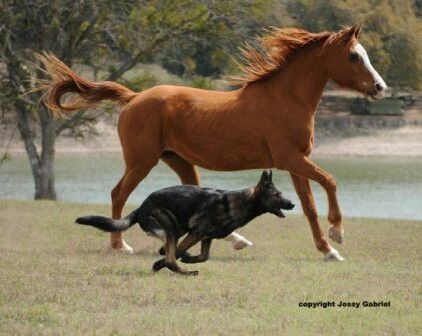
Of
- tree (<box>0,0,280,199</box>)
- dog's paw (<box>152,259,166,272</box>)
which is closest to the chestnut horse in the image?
dog's paw (<box>152,259,166,272</box>)

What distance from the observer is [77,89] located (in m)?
11.2

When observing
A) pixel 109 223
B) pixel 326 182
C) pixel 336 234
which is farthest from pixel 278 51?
pixel 109 223

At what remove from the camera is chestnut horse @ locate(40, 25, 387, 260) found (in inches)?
385

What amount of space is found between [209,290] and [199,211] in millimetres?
823

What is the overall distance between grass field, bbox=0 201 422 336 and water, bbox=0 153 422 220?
9.23m

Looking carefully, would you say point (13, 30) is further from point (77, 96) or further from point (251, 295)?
point (251, 295)

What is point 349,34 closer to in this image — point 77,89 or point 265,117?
point 265,117

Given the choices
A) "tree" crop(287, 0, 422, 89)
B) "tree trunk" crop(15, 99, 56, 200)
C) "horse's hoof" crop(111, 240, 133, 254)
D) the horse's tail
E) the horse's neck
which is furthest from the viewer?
"tree" crop(287, 0, 422, 89)

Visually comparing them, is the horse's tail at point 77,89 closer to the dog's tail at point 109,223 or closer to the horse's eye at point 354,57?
the horse's eye at point 354,57

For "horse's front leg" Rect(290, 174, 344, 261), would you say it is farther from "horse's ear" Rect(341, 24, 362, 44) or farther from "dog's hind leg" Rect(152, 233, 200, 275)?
"dog's hind leg" Rect(152, 233, 200, 275)

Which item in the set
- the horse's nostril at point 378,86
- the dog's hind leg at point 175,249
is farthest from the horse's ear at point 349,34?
the dog's hind leg at point 175,249

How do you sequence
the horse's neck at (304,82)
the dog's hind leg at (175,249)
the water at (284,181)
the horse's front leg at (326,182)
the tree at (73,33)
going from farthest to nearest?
the water at (284,181) < the tree at (73,33) < the horse's neck at (304,82) < the horse's front leg at (326,182) < the dog's hind leg at (175,249)

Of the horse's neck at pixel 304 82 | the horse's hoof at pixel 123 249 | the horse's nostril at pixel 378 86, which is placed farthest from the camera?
the horse's hoof at pixel 123 249

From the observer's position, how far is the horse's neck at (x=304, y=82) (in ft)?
32.7
